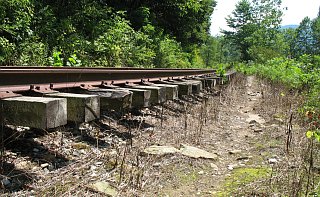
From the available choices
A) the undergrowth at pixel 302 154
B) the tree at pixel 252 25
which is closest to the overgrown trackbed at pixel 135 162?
the undergrowth at pixel 302 154

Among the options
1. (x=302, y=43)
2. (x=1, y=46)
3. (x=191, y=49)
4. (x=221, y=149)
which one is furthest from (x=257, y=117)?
(x=302, y=43)

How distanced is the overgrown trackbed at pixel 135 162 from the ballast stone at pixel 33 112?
0.37m

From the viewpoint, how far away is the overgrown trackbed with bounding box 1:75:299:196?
7.77ft

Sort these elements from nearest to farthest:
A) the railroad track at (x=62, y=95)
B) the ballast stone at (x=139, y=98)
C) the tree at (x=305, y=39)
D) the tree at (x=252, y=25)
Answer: the railroad track at (x=62, y=95) < the ballast stone at (x=139, y=98) < the tree at (x=252, y=25) < the tree at (x=305, y=39)

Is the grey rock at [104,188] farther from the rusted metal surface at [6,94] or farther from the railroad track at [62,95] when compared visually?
the rusted metal surface at [6,94]

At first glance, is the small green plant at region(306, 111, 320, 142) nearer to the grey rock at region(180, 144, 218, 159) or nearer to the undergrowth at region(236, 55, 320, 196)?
the undergrowth at region(236, 55, 320, 196)

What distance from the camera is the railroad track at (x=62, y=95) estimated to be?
2.28 metres

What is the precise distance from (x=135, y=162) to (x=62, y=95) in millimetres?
887

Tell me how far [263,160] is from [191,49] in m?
27.2

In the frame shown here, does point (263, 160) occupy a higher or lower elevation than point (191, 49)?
lower

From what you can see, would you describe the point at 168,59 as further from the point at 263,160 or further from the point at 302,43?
the point at 302,43

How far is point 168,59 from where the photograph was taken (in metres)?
15.3

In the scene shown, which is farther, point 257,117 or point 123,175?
point 257,117

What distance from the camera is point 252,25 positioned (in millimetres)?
75500
